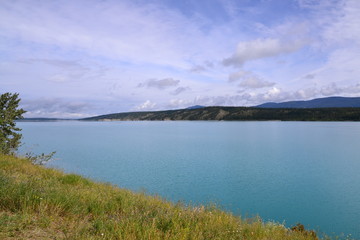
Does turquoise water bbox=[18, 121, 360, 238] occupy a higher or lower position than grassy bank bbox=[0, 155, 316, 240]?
lower

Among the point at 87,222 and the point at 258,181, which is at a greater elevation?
the point at 87,222

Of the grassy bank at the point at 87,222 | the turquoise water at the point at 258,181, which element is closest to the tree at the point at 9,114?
the turquoise water at the point at 258,181

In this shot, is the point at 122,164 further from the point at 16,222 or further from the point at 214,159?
the point at 16,222

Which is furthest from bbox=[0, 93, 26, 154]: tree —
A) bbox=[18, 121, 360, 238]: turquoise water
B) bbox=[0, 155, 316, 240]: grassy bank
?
bbox=[0, 155, 316, 240]: grassy bank

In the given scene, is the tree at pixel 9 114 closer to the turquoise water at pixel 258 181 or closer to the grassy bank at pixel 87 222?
the turquoise water at pixel 258 181

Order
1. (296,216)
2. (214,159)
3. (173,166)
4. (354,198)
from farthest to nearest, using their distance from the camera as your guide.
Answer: (214,159) < (173,166) < (354,198) < (296,216)

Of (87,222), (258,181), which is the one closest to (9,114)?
(87,222)

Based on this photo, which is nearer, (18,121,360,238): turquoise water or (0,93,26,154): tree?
(18,121,360,238): turquoise water

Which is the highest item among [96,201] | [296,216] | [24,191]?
[24,191]

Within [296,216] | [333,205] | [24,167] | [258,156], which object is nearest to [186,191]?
[296,216]

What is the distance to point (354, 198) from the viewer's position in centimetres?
2103

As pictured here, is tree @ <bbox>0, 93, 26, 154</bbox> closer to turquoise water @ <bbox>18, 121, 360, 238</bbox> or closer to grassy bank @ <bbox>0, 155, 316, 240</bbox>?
turquoise water @ <bbox>18, 121, 360, 238</bbox>

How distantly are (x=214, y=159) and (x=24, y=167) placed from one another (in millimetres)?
30758

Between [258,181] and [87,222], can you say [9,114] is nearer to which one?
[87,222]
